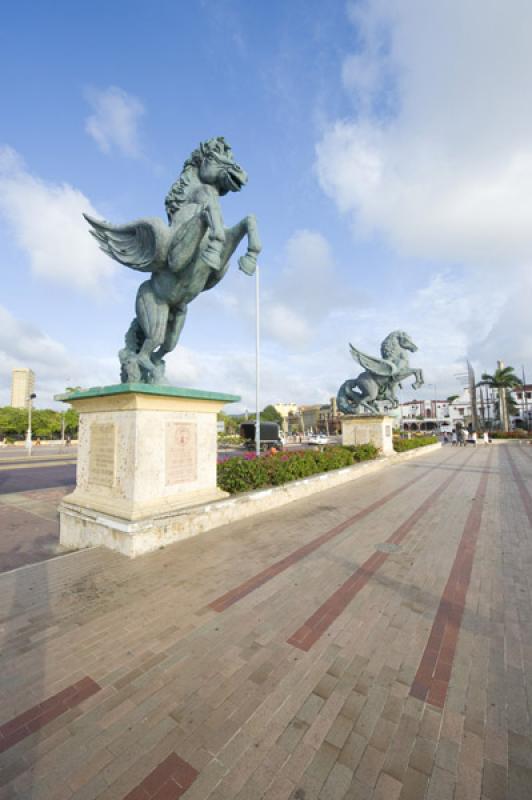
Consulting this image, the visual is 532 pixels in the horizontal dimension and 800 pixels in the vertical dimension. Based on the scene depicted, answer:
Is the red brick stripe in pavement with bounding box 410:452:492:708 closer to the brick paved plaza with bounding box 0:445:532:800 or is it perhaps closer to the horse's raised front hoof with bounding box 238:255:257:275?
the brick paved plaza with bounding box 0:445:532:800

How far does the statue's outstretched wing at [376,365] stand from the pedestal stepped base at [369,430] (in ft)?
6.74

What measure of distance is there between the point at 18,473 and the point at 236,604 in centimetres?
1502

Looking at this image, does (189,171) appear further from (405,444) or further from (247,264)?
(405,444)

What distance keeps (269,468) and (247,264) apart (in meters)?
4.47

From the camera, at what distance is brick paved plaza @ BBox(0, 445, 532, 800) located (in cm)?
163

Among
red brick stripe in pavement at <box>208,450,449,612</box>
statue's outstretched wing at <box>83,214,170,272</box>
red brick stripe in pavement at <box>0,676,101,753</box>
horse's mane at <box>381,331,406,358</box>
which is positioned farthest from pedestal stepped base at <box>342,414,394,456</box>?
red brick stripe in pavement at <box>0,676,101,753</box>

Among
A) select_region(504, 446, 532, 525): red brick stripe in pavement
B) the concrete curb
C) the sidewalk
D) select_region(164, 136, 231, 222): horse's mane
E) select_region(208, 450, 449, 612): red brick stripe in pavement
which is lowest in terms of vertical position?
the sidewalk

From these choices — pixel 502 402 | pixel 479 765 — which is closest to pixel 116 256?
pixel 479 765

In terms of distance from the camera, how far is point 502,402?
1759 inches

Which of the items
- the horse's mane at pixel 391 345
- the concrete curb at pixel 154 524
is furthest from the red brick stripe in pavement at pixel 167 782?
the horse's mane at pixel 391 345

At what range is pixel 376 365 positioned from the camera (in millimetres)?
15891

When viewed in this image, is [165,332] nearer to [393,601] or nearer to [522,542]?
[393,601]

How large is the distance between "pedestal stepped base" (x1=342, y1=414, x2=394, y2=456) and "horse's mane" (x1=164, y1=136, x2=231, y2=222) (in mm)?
12359

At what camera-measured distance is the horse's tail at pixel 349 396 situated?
1666 centimetres
